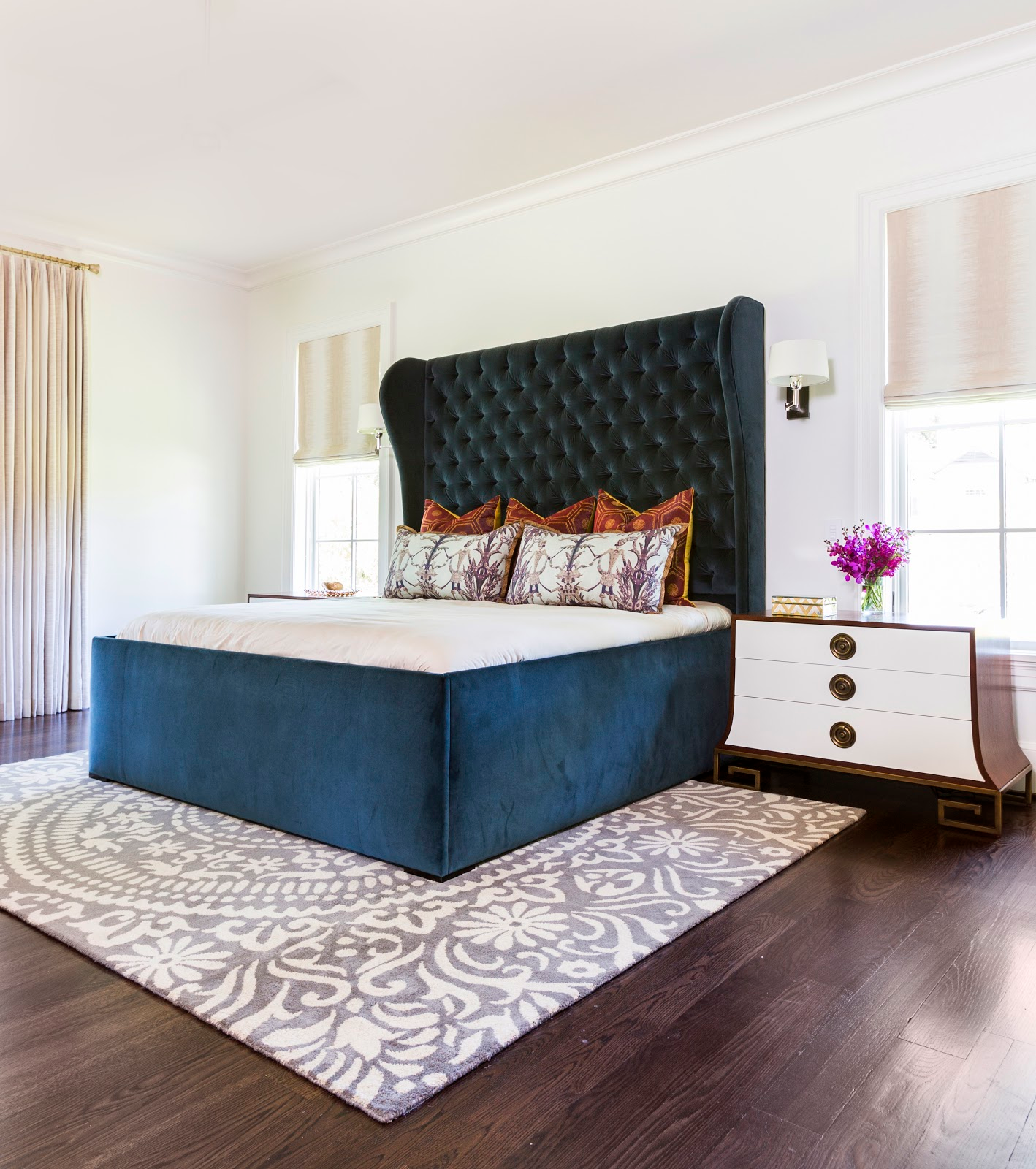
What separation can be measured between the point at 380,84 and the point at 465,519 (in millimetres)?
1891

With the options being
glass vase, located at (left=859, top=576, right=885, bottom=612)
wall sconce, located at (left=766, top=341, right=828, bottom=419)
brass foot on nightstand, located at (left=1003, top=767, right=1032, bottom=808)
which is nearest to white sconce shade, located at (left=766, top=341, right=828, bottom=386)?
wall sconce, located at (left=766, top=341, right=828, bottom=419)

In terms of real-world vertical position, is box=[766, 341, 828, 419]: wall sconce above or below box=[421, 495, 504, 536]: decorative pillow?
above

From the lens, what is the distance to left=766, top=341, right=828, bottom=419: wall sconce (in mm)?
3455

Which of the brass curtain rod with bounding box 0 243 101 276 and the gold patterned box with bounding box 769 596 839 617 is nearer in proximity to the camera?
the gold patterned box with bounding box 769 596 839 617

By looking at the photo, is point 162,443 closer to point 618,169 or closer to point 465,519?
point 465,519

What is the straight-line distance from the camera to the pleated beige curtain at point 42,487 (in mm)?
4742

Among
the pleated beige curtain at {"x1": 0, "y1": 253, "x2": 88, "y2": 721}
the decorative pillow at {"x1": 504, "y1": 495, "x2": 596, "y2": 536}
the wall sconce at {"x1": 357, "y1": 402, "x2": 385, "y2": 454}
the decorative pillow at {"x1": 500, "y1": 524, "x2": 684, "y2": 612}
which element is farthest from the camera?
the wall sconce at {"x1": 357, "y1": 402, "x2": 385, "y2": 454}

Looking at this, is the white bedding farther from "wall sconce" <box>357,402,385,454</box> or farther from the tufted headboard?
"wall sconce" <box>357,402,385,454</box>

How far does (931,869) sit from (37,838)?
2.47 meters

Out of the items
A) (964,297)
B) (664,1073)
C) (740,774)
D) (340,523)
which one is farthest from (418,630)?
(340,523)

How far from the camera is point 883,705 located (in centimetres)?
291

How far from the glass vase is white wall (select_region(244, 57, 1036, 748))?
1.03 feet

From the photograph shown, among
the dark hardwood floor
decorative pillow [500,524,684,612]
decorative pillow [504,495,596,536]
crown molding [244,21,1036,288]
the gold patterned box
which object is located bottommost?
the dark hardwood floor

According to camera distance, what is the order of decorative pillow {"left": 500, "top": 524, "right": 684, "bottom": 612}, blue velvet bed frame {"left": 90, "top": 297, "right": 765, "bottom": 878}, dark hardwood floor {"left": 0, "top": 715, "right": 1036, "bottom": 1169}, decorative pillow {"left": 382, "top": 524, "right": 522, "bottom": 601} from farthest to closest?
1. decorative pillow {"left": 382, "top": 524, "right": 522, "bottom": 601}
2. decorative pillow {"left": 500, "top": 524, "right": 684, "bottom": 612}
3. blue velvet bed frame {"left": 90, "top": 297, "right": 765, "bottom": 878}
4. dark hardwood floor {"left": 0, "top": 715, "right": 1036, "bottom": 1169}
